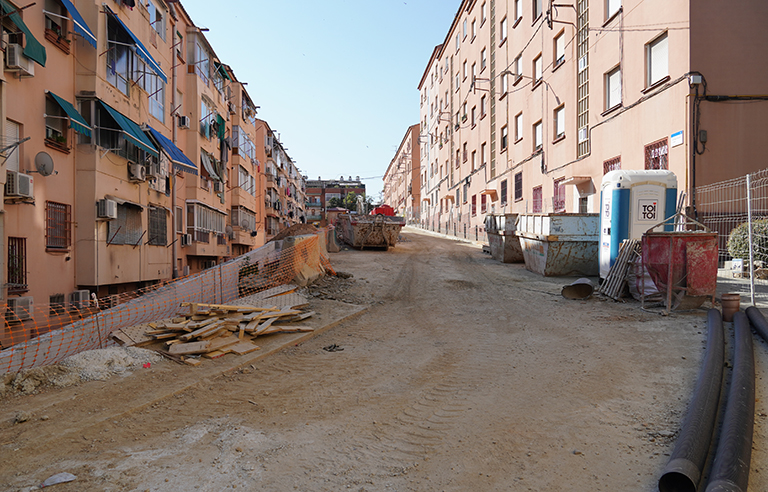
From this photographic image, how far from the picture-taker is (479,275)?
49.8 feet

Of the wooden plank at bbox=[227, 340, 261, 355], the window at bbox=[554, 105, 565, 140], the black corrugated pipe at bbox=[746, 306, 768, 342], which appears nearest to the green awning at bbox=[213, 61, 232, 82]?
the window at bbox=[554, 105, 565, 140]

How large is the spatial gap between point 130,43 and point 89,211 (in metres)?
5.58

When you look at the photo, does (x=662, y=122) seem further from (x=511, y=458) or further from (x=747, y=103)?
(x=511, y=458)

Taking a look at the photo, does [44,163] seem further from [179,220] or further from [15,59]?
[179,220]

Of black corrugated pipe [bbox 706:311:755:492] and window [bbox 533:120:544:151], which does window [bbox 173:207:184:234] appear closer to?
window [bbox 533:120:544:151]

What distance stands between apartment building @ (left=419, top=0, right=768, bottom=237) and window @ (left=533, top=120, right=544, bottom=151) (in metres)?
0.06

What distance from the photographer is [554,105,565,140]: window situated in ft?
68.5

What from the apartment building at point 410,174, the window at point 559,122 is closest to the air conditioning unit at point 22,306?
the window at point 559,122

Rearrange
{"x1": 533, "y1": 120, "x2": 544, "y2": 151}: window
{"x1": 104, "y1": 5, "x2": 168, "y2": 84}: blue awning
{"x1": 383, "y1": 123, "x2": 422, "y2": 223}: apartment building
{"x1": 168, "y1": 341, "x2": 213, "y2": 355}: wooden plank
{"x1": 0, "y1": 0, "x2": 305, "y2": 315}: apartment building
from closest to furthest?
1. {"x1": 168, "y1": 341, "x2": 213, "y2": 355}: wooden plank
2. {"x1": 0, "y1": 0, "x2": 305, "y2": 315}: apartment building
3. {"x1": 104, "y1": 5, "x2": 168, "y2": 84}: blue awning
4. {"x1": 533, "y1": 120, "x2": 544, "y2": 151}: window
5. {"x1": 383, "y1": 123, "x2": 422, "y2": 223}: apartment building

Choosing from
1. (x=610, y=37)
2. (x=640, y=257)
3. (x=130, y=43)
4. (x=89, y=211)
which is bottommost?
(x=640, y=257)

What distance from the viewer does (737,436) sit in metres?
3.34

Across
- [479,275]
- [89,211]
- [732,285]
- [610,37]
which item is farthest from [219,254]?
[732,285]

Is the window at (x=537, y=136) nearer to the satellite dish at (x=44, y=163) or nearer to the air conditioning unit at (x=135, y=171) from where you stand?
the air conditioning unit at (x=135, y=171)

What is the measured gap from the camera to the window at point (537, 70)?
23.5m
